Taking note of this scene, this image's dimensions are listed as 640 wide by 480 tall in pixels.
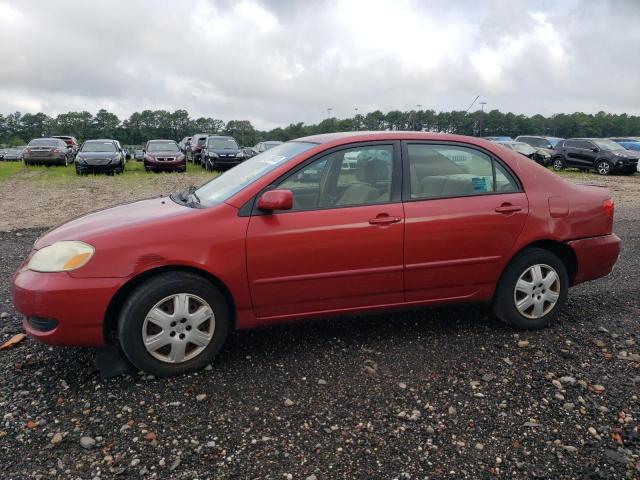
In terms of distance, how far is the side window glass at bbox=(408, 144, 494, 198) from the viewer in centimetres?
381

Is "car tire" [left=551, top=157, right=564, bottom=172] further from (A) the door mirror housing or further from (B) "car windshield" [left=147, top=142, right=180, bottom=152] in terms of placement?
(A) the door mirror housing

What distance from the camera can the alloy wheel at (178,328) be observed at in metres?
3.21

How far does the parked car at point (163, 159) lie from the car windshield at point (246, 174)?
18.0 meters

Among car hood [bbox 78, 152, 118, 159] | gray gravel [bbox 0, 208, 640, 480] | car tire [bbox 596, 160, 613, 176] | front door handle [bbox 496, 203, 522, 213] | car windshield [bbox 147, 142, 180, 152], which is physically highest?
car windshield [bbox 147, 142, 180, 152]

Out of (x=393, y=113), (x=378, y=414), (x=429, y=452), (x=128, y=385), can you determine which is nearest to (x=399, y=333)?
(x=378, y=414)

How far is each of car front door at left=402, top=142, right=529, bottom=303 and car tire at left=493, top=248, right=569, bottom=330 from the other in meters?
0.13

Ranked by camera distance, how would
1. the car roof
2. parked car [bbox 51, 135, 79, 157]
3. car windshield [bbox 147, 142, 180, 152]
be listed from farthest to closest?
parked car [bbox 51, 135, 79, 157]
car windshield [bbox 147, 142, 180, 152]
the car roof

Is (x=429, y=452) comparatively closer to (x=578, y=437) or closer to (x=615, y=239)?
(x=578, y=437)

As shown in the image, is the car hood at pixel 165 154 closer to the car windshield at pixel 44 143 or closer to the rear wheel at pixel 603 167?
the car windshield at pixel 44 143

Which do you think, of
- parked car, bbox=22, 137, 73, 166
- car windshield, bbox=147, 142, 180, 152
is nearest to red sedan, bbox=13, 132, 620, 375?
car windshield, bbox=147, 142, 180, 152

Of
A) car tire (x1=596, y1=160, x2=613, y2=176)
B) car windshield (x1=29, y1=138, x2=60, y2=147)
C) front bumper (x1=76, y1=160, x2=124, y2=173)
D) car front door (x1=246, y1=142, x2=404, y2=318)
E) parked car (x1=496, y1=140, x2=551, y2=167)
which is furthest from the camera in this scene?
parked car (x1=496, y1=140, x2=551, y2=167)

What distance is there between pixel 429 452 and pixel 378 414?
40 centimetres

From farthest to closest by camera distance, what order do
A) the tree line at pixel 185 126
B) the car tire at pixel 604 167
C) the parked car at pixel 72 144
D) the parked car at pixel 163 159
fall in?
the tree line at pixel 185 126 < the parked car at pixel 72 144 < the car tire at pixel 604 167 < the parked car at pixel 163 159

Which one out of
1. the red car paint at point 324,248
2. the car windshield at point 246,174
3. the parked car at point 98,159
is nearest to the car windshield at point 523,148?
the parked car at point 98,159
